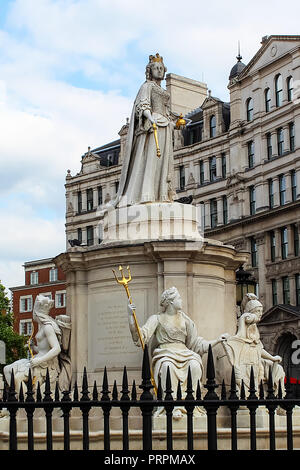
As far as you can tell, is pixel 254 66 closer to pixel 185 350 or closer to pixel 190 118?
pixel 190 118

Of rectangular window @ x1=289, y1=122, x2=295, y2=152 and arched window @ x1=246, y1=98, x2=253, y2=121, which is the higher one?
arched window @ x1=246, y1=98, x2=253, y2=121

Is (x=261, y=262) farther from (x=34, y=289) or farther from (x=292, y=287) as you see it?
(x=34, y=289)

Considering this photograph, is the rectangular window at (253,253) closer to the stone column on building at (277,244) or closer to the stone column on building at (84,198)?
the stone column on building at (277,244)

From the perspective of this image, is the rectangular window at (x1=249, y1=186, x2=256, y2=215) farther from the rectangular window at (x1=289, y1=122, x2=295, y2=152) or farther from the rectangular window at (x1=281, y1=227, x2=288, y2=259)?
the rectangular window at (x1=289, y1=122, x2=295, y2=152)

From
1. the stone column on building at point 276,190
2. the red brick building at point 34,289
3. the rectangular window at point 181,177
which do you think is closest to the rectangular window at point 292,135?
the stone column on building at point 276,190

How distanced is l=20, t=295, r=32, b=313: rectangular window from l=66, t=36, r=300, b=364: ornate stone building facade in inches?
489

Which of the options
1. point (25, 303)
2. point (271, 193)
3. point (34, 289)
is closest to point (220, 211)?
point (271, 193)

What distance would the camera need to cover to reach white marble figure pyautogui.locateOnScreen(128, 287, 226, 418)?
42.6 feet

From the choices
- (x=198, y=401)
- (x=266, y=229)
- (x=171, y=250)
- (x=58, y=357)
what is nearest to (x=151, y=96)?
(x=171, y=250)

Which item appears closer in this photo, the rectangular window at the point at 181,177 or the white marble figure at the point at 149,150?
the white marble figure at the point at 149,150

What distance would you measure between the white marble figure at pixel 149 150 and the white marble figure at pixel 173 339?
3.14 meters

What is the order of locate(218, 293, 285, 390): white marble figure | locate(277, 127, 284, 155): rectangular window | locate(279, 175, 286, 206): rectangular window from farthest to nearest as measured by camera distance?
locate(277, 127, 284, 155): rectangular window
locate(279, 175, 286, 206): rectangular window
locate(218, 293, 285, 390): white marble figure

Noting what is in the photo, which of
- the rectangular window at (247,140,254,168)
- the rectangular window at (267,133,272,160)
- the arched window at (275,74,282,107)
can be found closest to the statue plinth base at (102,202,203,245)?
the arched window at (275,74,282,107)

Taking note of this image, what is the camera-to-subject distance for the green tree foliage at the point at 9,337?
2018 inches
